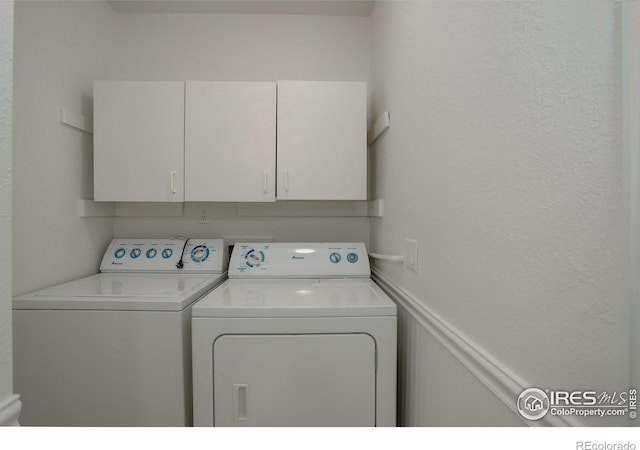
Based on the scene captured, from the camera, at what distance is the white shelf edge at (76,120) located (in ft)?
4.91

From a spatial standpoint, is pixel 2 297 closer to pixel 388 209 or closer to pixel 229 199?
pixel 229 199

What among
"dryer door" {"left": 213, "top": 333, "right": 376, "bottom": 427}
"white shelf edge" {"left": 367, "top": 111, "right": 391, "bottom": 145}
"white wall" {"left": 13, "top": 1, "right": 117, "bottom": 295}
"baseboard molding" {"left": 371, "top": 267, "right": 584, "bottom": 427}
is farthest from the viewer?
"white shelf edge" {"left": 367, "top": 111, "right": 391, "bottom": 145}

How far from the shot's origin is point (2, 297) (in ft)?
2.11

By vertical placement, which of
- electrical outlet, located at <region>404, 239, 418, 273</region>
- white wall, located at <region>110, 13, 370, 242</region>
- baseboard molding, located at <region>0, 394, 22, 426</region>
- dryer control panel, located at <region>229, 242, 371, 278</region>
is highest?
white wall, located at <region>110, 13, 370, 242</region>

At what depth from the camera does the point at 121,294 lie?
1.22m

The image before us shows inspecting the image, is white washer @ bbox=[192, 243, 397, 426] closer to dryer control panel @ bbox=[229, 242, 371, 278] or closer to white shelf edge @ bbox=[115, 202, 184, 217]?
dryer control panel @ bbox=[229, 242, 371, 278]

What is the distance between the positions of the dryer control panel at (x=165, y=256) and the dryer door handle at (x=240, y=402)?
2.56 ft

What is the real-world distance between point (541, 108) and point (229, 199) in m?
1.45

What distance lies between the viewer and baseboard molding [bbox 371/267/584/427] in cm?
55

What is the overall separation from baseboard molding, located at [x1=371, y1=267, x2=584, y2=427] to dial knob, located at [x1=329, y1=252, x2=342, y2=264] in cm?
63

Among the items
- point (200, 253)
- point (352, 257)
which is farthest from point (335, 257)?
point (200, 253)

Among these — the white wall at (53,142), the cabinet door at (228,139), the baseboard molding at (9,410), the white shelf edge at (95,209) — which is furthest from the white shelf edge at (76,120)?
the baseboard molding at (9,410)

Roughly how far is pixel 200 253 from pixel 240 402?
36.7 inches

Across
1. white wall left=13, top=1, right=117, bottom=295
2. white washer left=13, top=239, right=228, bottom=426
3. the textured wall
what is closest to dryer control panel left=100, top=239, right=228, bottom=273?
white wall left=13, top=1, right=117, bottom=295
